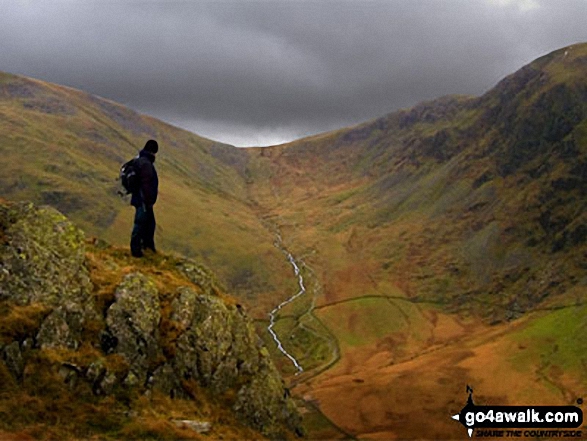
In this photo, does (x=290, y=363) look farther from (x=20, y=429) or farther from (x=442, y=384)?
(x=20, y=429)

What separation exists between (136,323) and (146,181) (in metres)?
8.76

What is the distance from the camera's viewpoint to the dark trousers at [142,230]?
110ft

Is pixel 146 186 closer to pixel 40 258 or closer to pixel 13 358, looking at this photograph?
pixel 40 258

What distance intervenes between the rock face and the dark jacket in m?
4.06

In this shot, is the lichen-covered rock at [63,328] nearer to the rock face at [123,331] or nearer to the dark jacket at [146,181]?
the rock face at [123,331]

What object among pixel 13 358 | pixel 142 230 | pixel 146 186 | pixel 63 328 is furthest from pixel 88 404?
pixel 142 230

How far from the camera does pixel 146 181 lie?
33.0m

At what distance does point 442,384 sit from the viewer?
→ 12750cm

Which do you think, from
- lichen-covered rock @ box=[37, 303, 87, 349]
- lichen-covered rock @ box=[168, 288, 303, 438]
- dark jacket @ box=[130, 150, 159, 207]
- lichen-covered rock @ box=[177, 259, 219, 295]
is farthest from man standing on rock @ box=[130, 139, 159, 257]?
lichen-covered rock @ box=[37, 303, 87, 349]

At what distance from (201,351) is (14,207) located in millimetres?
13122

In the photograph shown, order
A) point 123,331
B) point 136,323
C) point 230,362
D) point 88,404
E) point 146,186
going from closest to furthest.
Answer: point 88,404 → point 123,331 → point 136,323 → point 230,362 → point 146,186

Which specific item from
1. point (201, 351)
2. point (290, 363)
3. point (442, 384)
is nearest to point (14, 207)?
point (201, 351)

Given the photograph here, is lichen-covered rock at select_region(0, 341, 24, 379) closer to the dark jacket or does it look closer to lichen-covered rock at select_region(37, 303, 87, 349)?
lichen-covered rock at select_region(37, 303, 87, 349)

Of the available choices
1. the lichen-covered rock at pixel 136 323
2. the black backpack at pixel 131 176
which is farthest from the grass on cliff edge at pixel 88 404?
the black backpack at pixel 131 176
